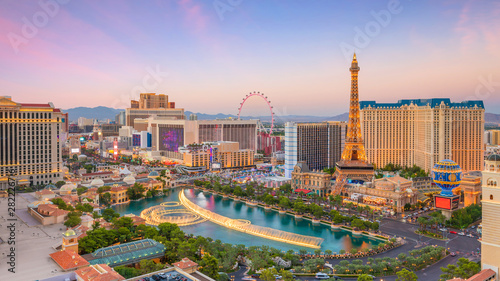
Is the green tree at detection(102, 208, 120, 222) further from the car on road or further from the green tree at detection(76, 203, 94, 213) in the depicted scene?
the car on road

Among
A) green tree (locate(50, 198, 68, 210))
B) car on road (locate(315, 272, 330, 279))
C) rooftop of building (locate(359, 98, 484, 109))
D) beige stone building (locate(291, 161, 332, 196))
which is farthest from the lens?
rooftop of building (locate(359, 98, 484, 109))

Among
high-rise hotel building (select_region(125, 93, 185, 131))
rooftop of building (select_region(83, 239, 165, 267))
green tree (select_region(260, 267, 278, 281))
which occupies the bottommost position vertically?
green tree (select_region(260, 267, 278, 281))

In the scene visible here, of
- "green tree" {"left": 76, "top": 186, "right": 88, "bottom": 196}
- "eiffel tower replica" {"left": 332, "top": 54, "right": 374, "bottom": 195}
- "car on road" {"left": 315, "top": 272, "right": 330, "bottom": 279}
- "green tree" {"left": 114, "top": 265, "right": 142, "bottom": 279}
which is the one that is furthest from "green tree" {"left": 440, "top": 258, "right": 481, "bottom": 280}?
"green tree" {"left": 76, "top": 186, "right": 88, "bottom": 196}

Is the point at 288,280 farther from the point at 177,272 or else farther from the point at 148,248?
the point at 148,248

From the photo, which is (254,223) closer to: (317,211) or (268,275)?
(317,211)

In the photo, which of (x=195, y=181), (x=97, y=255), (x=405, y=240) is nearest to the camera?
(x=97, y=255)

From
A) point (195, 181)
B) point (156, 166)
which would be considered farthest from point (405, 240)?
point (156, 166)

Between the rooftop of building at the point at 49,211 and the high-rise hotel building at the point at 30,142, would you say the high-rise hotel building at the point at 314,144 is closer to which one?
the rooftop of building at the point at 49,211

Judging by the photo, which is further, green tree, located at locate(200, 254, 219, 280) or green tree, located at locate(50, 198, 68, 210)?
green tree, located at locate(50, 198, 68, 210)
